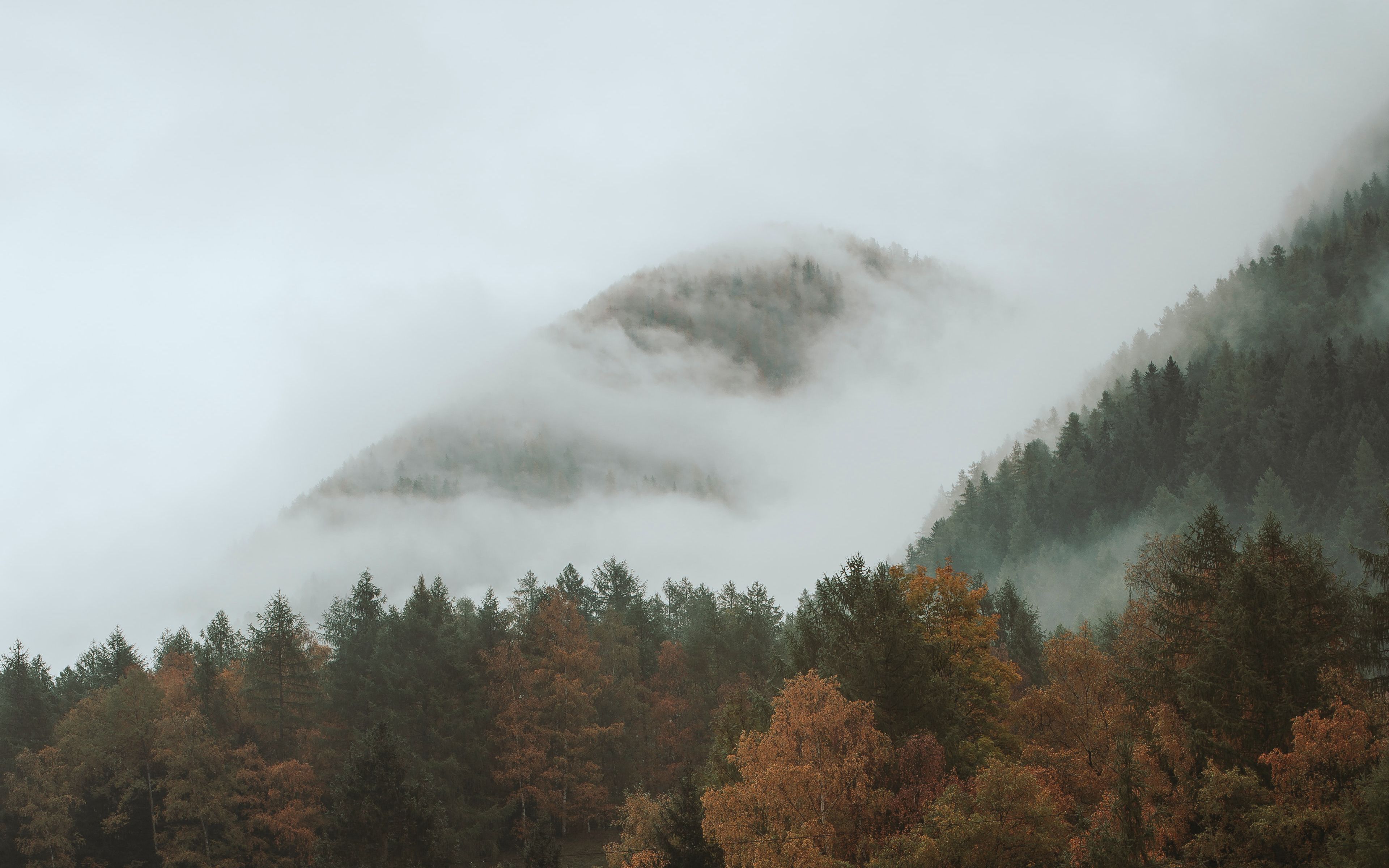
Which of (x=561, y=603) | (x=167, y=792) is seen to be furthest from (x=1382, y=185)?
(x=167, y=792)

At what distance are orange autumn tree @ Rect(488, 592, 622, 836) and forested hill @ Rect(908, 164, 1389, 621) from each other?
5671 centimetres

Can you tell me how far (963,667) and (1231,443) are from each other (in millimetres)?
98050

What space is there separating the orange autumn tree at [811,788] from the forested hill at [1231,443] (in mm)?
66048

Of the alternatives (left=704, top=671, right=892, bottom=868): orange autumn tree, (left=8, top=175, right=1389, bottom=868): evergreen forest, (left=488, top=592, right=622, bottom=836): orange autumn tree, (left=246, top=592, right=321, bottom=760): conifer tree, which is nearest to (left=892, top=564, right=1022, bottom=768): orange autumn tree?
(left=8, top=175, right=1389, bottom=868): evergreen forest

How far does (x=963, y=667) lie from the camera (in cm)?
4519

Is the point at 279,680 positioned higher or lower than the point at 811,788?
higher

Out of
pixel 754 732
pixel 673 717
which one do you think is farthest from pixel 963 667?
pixel 673 717

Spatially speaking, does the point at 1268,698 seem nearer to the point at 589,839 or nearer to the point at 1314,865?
the point at 1314,865

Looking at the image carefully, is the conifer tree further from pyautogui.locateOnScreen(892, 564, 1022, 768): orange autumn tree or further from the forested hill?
the forested hill

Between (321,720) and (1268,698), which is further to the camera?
(321,720)

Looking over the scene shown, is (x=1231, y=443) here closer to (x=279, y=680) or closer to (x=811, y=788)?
(x=811, y=788)

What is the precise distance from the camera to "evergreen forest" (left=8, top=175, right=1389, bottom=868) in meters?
30.3

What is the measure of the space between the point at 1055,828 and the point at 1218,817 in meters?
5.96

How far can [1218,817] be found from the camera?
28891 mm
